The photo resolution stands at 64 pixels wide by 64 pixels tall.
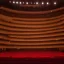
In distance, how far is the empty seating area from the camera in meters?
1.14

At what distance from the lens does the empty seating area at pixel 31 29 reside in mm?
1145

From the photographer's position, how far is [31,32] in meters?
1.19

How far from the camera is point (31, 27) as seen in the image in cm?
121

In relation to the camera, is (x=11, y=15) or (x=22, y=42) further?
(x=11, y=15)

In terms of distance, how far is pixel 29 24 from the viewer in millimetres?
1228

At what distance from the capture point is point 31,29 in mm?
1199

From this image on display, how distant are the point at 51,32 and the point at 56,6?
0.30m

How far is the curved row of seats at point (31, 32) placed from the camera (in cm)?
114

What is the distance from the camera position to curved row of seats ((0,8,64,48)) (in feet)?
3.75

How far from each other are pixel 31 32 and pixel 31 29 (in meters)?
0.03

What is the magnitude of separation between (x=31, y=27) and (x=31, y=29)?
20 mm
